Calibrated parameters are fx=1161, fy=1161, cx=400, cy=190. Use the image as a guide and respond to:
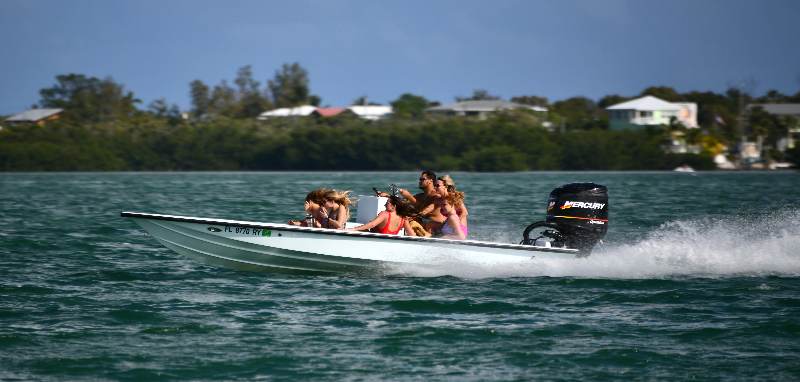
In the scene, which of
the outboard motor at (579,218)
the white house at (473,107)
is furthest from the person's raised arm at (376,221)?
the white house at (473,107)

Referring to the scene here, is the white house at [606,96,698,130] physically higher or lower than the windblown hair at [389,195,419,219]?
higher

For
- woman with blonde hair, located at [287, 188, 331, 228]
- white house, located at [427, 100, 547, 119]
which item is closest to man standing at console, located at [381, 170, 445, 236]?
woman with blonde hair, located at [287, 188, 331, 228]

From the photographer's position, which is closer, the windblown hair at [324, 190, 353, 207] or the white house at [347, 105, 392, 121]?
the windblown hair at [324, 190, 353, 207]

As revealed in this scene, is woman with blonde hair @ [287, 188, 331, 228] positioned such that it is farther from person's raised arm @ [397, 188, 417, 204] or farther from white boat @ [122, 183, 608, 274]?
person's raised arm @ [397, 188, 417, 204]

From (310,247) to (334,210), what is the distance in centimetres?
59

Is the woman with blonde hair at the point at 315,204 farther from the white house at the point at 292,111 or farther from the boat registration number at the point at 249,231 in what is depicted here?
the white house at the point at 292,111

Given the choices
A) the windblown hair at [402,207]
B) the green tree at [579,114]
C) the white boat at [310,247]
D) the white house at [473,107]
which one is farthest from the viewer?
the white house at [473,107]

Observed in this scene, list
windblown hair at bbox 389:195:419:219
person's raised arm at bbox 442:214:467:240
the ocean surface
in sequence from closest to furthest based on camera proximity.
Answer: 1. the ocean surface
2. windblown hair at bbox 389:195:419:219
3. person's raised arm at bbox 442:214:467:240

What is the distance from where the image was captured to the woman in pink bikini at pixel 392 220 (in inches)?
604

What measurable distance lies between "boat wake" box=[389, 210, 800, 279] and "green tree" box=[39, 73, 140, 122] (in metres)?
106

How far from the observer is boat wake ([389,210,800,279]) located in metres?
15.7

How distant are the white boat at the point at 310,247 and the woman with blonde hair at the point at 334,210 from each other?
31cm

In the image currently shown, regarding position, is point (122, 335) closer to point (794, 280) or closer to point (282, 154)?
point (794, 280)

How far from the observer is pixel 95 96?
13062cm
